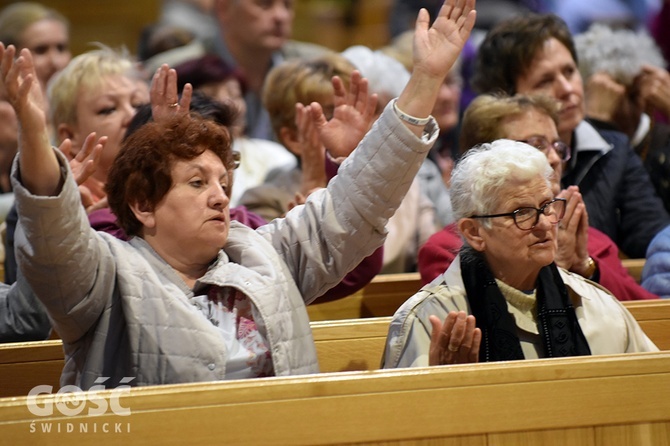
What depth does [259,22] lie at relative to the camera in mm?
4543

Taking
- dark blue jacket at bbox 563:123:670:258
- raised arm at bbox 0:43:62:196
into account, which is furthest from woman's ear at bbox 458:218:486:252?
dark blue jacket at bbox 563:123:670:258

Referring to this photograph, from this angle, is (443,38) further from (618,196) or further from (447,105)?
(447,105)

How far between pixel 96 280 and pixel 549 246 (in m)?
0.93

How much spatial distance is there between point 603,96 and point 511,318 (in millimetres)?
1920

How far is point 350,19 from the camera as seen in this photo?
283 inches

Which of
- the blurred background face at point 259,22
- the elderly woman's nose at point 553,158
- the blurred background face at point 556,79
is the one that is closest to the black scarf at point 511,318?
the elderly woman's nose at point 553,158

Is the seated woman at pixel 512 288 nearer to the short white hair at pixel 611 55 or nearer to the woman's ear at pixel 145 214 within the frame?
the woman's ear at pixel 145 214

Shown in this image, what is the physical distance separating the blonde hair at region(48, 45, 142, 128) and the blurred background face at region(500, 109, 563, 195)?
1.17m

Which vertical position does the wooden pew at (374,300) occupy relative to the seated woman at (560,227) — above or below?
below

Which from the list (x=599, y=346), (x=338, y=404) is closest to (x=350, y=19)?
(x=599, y=346)

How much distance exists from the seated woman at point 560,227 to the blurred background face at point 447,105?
4.56 ft

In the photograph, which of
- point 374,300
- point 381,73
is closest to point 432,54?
point 374,300

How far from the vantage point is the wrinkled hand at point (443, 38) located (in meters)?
2.02

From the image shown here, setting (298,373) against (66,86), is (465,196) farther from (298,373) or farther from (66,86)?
(66,86)
